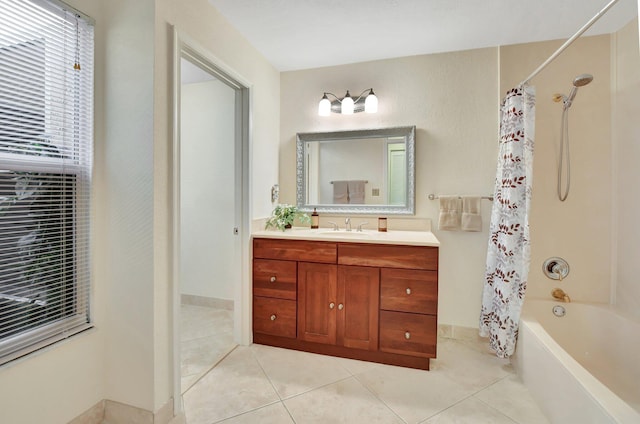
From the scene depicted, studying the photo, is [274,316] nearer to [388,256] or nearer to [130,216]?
[388,256]

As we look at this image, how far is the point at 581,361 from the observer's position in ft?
6.68

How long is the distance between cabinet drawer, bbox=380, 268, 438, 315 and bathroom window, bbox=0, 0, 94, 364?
1738mm

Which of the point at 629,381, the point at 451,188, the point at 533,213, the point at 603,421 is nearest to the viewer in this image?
the point at 603,421

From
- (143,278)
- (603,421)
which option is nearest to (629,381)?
(603,421)

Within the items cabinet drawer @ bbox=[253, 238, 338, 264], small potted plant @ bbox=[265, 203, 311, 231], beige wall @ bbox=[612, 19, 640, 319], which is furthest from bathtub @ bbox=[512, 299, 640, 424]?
small potted plant @ bbox=[265, 203, 311, 231]

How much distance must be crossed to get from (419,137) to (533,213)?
1085mm

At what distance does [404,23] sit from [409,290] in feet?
6.07

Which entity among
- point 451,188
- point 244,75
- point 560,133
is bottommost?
point 451,188

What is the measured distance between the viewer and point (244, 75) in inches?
89.7

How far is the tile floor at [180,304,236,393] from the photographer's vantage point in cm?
203

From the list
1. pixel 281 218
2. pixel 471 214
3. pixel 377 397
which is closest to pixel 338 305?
pixel 377 397

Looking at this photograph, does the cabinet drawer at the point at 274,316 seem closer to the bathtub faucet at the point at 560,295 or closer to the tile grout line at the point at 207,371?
the tile grout line at the point at 207,371

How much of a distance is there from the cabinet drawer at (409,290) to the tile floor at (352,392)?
448 millimetres

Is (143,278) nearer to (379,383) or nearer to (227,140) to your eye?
(379,383)
